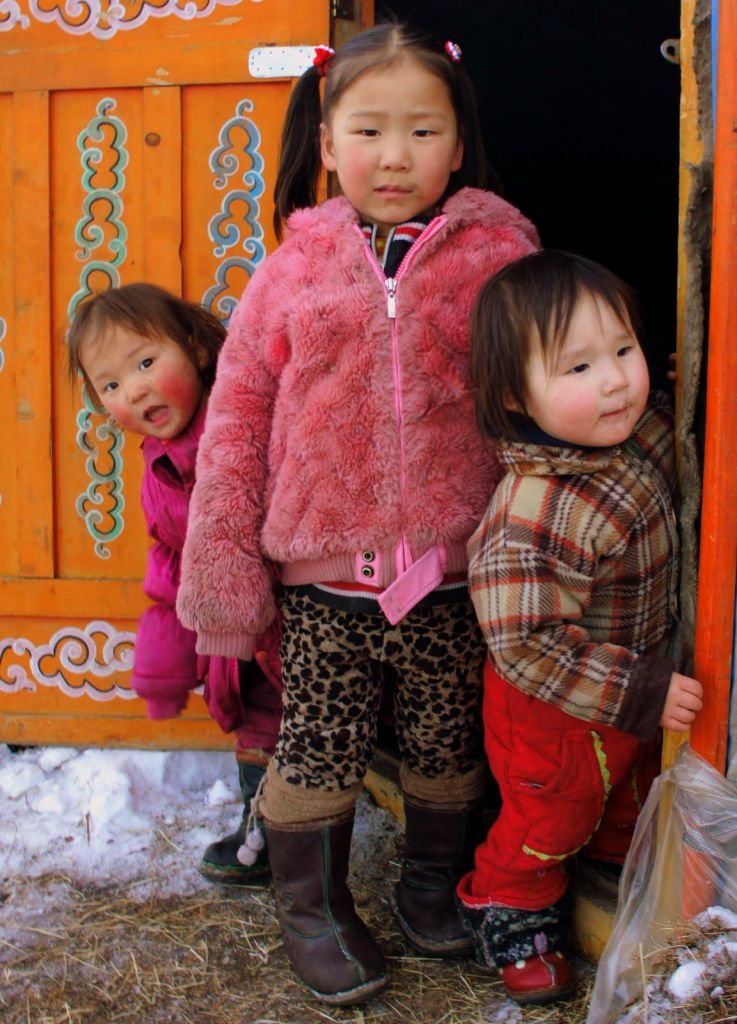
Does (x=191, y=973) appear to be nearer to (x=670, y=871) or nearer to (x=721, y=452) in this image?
(x=670, y=871)

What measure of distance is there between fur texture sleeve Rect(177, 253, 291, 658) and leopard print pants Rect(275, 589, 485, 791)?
0.11 m

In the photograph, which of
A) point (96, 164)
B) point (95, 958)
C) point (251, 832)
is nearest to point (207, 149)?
point (96, 164)

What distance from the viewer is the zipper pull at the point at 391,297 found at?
193 cm

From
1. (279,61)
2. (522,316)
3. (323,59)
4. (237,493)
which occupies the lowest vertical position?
(237,493)

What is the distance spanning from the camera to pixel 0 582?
298cm

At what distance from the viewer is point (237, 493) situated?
199 centimetres

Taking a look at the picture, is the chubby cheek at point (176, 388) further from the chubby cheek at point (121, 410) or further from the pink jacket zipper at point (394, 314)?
the pink jacket zipper at point (394, 314)

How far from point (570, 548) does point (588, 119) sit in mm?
4780

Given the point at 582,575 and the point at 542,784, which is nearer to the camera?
the point at 582,575

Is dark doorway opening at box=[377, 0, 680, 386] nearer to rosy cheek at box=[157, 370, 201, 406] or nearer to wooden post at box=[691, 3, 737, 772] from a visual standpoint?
rosy cheek at box=[157, 370, 201, 406]

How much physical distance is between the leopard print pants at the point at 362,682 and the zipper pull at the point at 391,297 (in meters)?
0.56

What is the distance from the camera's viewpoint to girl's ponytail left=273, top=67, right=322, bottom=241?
2209 millimetres

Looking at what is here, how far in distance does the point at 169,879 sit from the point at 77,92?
6.68ft

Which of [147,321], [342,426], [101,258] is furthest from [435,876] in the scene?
[101,258]
